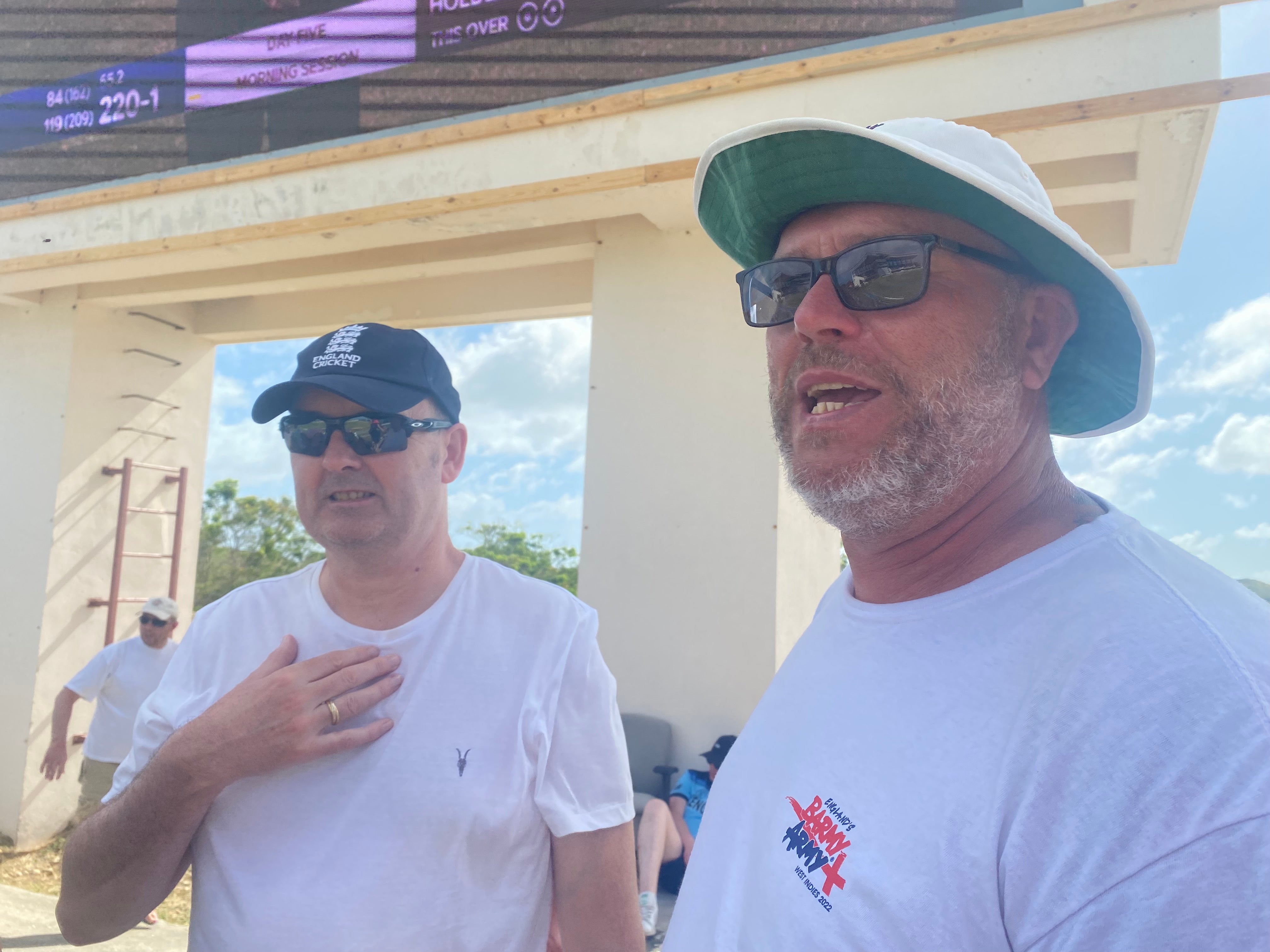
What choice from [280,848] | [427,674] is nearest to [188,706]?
[280,848]

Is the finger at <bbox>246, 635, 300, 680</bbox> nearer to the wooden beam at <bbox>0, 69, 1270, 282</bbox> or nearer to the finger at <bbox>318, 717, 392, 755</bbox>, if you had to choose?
the finger at <bbox>318, 717, 392, 755</bbox>

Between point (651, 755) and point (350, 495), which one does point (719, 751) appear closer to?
point (651, 755)

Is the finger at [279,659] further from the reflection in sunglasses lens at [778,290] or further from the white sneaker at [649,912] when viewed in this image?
the white sneaker at [649,912]

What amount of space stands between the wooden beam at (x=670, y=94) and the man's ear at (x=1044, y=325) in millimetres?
3013

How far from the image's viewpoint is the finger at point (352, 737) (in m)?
1.26

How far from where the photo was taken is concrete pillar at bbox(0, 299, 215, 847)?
6.00 metres

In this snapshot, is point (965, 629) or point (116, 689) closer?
point (965, 629)

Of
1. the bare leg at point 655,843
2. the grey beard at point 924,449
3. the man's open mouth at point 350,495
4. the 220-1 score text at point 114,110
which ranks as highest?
the 220-1 score text at point 114,110

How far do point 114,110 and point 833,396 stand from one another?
16.3 feet

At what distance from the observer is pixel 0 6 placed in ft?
14.9

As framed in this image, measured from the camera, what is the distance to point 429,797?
4.11 ft

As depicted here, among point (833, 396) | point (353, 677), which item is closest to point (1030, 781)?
point (833, 396)

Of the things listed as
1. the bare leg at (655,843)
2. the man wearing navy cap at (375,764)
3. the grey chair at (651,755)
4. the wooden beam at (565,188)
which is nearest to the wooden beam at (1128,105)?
the wooden beam at (565,188)

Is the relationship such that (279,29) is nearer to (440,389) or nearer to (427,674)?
(440,389)
